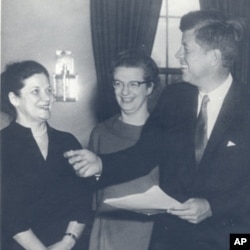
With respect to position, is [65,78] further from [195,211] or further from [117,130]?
[195,211]

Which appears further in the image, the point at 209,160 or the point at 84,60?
the point at 84,60

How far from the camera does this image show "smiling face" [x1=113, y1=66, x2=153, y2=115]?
2.14 m

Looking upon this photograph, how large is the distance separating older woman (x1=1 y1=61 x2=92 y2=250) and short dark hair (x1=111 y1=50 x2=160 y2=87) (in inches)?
15.6

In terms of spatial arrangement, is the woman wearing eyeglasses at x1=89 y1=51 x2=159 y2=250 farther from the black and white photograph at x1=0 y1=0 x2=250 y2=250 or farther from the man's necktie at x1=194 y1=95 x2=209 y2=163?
the man's necktie at x1=194 y1=95 x2=209 y2=163

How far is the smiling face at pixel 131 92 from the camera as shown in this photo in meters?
2.14

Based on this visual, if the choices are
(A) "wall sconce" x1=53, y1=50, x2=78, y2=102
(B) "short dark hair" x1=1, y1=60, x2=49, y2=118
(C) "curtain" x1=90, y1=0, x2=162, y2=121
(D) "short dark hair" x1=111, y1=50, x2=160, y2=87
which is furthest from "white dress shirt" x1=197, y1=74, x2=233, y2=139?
(B) "short dark hair" x1=1, y1=60, x2=49, y2=118

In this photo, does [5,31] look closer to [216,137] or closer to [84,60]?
[84,60]

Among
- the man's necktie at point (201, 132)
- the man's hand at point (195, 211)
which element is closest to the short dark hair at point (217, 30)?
the man's necktie at point (201, 132)

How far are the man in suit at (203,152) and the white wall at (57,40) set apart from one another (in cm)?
23

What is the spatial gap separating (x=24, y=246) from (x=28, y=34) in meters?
1.01

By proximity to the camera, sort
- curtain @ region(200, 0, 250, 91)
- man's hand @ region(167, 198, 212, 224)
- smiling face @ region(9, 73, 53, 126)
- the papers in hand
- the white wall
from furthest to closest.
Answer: curtain @ region(200, 0, 250, 91) → the white wall → smiling face @ region(9, 73, 53, 126) → man's hand @ region(167, 198, 212, 224) → the papers in hand

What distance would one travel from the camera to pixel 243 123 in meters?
2.04

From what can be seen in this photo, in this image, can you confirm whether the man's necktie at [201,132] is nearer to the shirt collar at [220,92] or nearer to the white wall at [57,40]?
the shirt collar at [220,92]

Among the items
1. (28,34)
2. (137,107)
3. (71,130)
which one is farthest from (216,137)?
(28,34)
